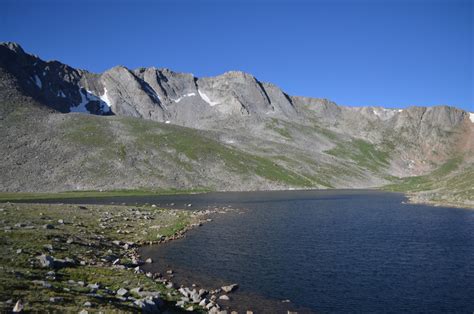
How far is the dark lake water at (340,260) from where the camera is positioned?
3666 cm

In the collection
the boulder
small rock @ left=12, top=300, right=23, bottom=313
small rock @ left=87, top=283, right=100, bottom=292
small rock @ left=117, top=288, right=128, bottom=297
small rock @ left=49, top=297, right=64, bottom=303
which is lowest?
the boulder

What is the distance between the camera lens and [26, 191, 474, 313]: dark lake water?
36.7m

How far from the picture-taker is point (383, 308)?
34.1 m

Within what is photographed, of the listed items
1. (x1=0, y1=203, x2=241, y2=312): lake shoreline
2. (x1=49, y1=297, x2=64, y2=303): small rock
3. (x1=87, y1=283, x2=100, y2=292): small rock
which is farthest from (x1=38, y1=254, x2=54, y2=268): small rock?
(x1=49, y1=297, x2=64, y2=303): small rock

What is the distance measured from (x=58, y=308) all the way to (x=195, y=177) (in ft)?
555

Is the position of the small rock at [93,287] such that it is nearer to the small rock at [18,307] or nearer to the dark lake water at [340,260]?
the small rock at [18,307]

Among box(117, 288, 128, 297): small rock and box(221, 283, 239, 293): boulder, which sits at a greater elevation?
box(117, 288, 128, 297): small rock

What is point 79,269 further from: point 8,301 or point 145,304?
point 8,301

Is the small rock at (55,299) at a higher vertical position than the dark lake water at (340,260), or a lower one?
higher

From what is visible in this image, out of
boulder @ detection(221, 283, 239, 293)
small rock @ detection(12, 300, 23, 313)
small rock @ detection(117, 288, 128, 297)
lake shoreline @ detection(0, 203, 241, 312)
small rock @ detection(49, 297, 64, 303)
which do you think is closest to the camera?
small rock @ detection(12, 300, 23, 313)

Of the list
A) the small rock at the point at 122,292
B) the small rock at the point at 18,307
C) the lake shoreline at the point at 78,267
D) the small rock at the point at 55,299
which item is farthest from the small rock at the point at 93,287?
the small rock at the point at 18,307

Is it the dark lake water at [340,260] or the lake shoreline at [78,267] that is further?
the dark lake water at [340,260]

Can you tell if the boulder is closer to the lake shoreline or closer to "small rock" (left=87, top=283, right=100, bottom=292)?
the lake shoreline

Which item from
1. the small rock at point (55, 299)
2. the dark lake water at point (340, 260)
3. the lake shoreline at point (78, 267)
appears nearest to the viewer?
A: the small rock at point (55, 299)
